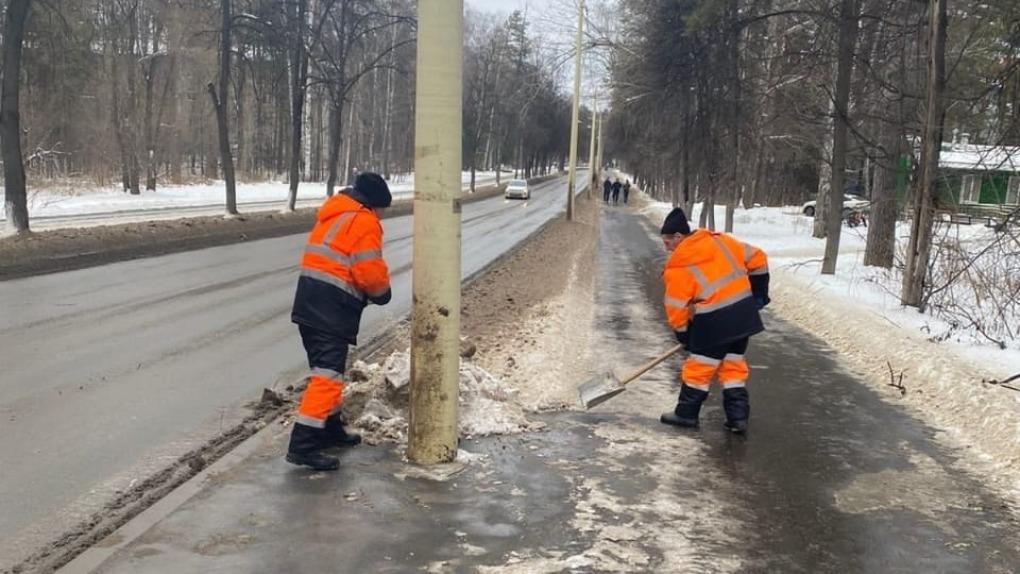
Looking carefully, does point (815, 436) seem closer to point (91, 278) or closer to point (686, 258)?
point (686, 258)

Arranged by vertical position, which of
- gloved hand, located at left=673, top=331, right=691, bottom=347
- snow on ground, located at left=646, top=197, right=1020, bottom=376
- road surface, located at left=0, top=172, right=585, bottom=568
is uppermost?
gloved hand, located at left=673, top=331, right=691, bottom=347

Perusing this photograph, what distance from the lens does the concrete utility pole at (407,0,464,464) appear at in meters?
4.63

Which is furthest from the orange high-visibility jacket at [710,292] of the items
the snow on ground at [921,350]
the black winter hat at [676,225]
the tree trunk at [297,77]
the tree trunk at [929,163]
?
the tree trunk at [297,77]

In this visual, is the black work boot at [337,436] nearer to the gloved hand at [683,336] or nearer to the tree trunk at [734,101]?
the gloved hand at [683,336]

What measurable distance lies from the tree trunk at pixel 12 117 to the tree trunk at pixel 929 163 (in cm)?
1646

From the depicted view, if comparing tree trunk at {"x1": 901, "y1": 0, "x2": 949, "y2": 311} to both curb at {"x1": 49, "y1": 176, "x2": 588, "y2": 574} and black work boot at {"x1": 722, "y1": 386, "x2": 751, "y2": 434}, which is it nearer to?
black work boot at {"x1": 722, "y1": 386, "x2": 751, "y2": 434}

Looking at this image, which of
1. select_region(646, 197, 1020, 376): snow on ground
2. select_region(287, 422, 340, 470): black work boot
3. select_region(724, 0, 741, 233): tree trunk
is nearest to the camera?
select_region(287, 422, 340, 470): black work boot

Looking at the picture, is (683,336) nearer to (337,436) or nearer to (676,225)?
(676,225)

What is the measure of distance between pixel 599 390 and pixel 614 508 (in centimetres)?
192

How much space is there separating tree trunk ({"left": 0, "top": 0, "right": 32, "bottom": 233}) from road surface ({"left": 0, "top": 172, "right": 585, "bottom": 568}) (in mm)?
3976

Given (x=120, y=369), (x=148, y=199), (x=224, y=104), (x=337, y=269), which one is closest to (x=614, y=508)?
(x=337, y=269)

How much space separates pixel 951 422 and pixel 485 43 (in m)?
69.1

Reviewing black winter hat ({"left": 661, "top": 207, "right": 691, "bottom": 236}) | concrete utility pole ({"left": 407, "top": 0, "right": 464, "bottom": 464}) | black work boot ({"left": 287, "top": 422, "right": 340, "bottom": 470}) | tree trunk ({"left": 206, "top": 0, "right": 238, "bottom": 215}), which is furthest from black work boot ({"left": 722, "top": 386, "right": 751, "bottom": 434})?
tree trunk ({"left": 206, "top": 0, "right": 238, "bottom": 215})

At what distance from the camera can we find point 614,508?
4336 millimetres
